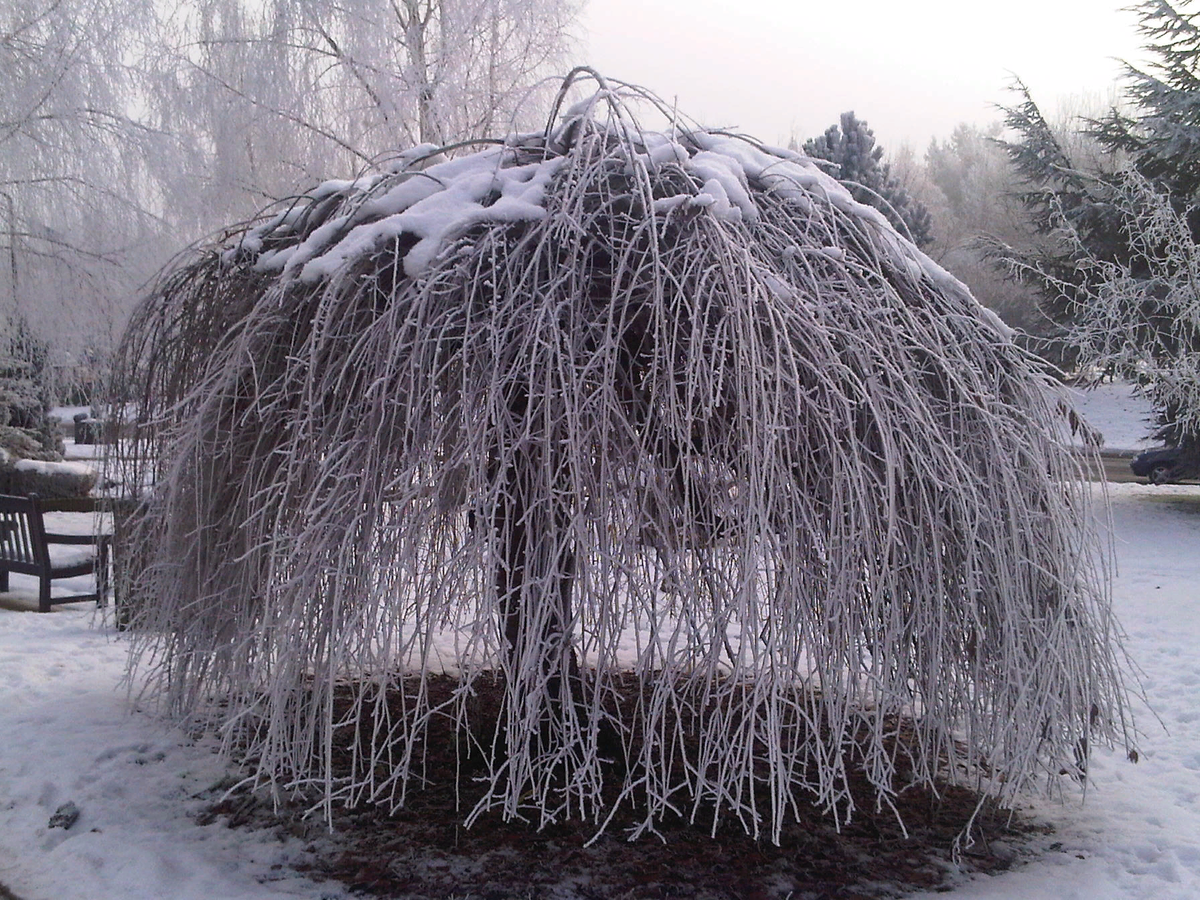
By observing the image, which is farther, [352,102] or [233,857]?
[352,102]

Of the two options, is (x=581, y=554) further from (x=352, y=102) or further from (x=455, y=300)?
(x=352, y=102)

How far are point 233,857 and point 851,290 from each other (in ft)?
8.99

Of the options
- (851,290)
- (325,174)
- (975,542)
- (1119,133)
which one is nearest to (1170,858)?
(975,542)

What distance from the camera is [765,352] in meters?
2.67

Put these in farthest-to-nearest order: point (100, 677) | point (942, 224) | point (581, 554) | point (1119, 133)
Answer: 1. point (942, 224)
2. point (1119, 133)
3. point (100, 677)
4. point (581, 554)

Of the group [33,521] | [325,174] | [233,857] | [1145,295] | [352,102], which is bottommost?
[233,857]

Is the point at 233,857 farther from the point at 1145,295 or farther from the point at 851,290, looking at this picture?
the point at 1145,295

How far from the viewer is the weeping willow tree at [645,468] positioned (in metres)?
2.70

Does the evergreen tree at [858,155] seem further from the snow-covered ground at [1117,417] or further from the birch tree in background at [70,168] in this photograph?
the birch tree in background at [70,168]

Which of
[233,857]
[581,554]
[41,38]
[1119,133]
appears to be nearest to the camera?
[581,554]

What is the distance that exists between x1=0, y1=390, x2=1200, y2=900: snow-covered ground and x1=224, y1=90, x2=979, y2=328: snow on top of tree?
6.21ft

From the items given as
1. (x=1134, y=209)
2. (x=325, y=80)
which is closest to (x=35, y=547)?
(x=325, y=80)

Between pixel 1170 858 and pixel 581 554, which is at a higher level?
pixel 581 554

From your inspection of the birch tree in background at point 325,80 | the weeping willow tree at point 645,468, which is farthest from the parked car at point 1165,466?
the weeping willow tree at point 645,468
